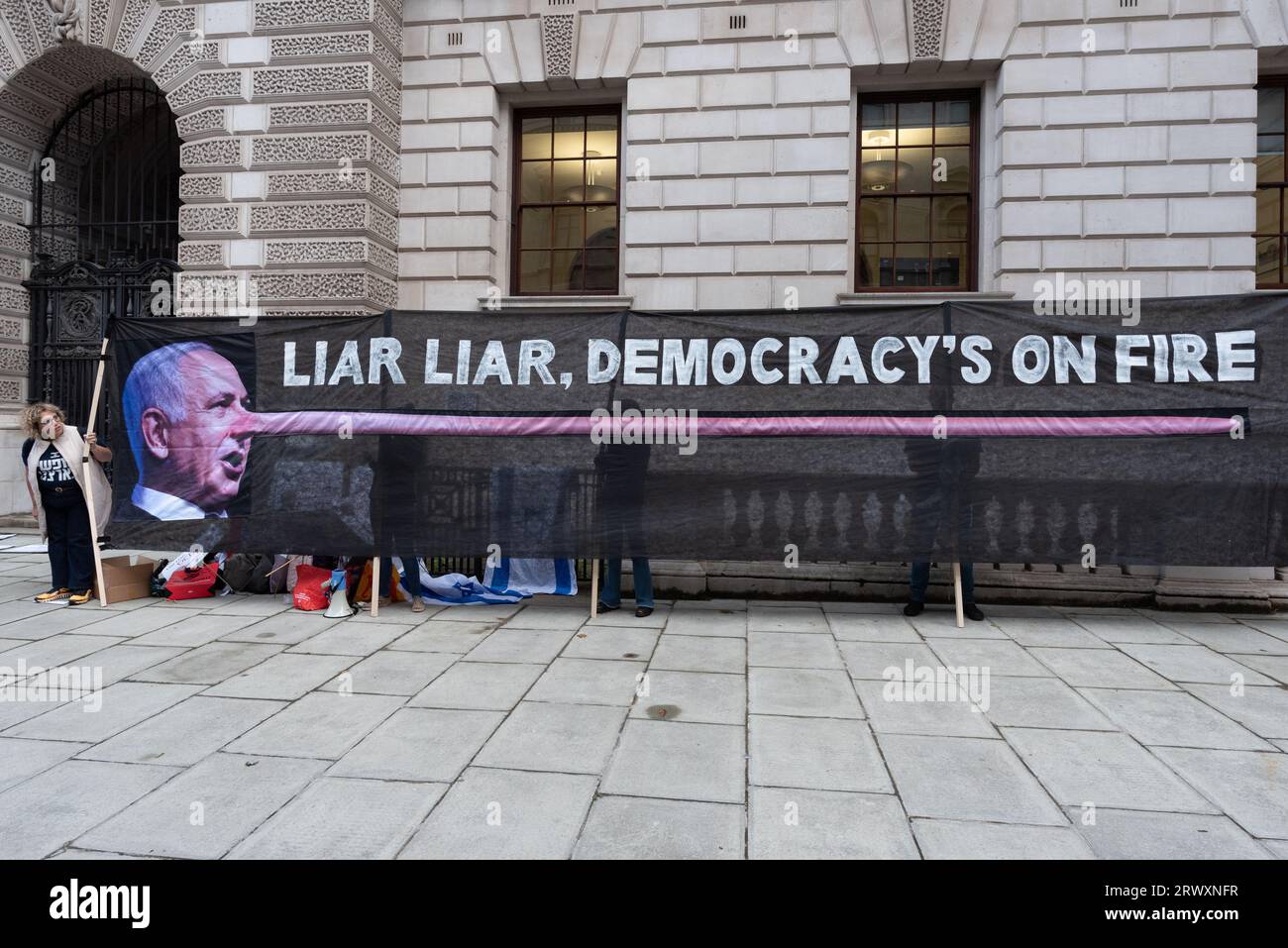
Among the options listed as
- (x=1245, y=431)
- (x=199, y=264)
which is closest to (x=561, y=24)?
(x=199, y=264)

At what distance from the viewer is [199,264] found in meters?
10.0

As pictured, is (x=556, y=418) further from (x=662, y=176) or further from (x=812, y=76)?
(x=812, y=76)

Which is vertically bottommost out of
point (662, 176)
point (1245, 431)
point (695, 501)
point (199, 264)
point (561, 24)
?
point (695, 501)

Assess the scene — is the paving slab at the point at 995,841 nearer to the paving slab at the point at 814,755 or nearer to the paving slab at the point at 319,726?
the paving slab at the point at 814,755

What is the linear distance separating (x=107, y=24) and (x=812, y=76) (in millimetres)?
10305

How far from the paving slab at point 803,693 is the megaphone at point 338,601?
13.7ft

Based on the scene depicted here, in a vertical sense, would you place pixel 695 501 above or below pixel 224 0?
below

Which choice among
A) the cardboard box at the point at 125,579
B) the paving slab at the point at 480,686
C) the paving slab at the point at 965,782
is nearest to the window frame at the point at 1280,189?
the paving slab at the point at 965,782

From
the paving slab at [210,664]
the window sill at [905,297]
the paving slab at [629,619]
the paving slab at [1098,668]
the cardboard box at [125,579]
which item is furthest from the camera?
the window sill at [905,297]

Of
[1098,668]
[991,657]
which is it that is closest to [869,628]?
[991,657]

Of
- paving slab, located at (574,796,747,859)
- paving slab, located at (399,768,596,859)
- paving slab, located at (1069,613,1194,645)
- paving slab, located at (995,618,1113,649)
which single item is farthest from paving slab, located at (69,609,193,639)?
paving slab, located at (1069,613,1194,645)

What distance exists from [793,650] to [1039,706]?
187 cm

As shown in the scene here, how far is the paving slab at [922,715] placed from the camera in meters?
4.23

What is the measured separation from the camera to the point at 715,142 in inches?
384
